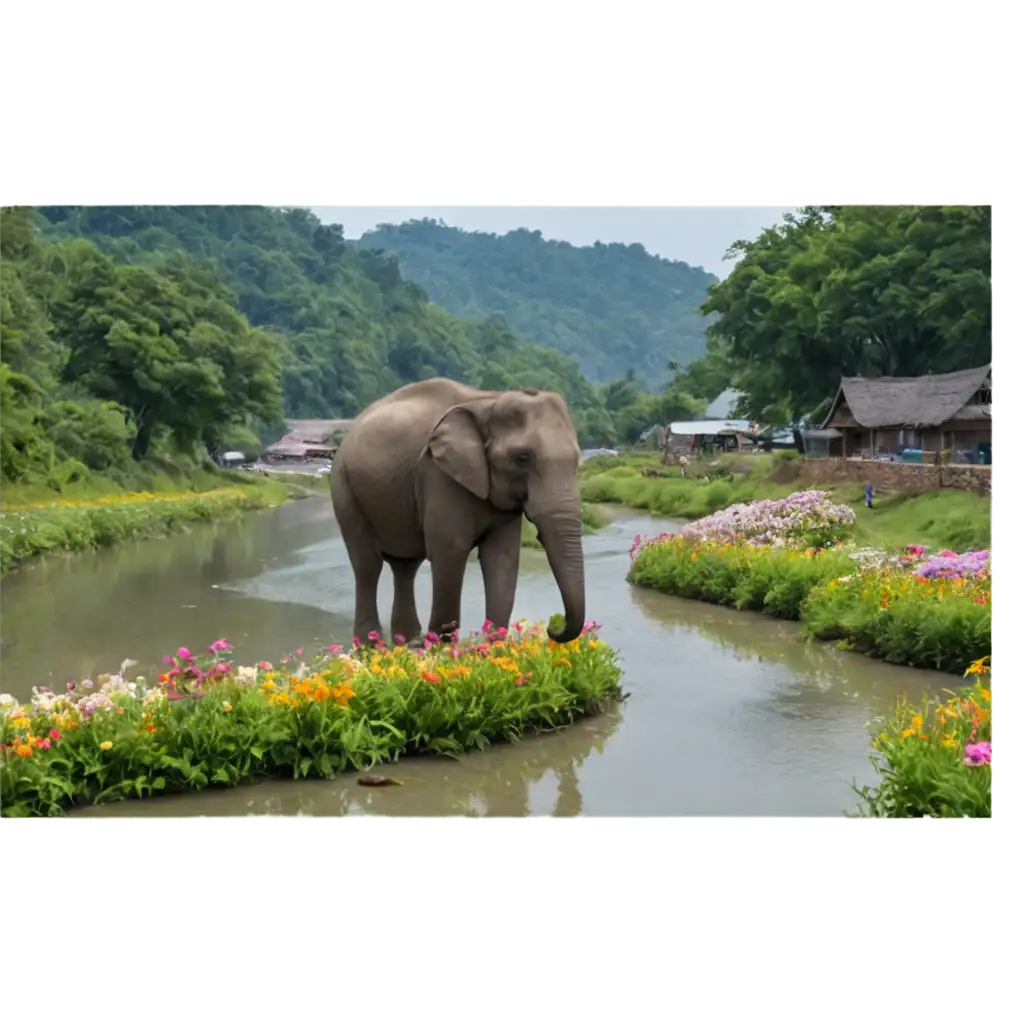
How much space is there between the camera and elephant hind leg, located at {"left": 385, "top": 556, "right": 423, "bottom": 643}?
653 cm

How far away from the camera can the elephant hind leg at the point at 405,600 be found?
6.53 metres

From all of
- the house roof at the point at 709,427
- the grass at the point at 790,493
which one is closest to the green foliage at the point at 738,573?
the grass at the point at 790,493

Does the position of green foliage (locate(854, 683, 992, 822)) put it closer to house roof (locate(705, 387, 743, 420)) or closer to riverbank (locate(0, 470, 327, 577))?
house roof (locate(705, 387, 743, 420))

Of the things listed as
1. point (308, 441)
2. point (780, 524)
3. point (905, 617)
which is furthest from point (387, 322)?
point (905, 617)

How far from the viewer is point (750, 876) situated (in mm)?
3498

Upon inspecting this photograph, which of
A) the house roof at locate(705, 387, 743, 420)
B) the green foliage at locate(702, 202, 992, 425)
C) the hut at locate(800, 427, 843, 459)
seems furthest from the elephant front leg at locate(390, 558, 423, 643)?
the hut at locate(800, 427, 843, 459)

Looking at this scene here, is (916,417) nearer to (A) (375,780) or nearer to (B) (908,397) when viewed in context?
(B) (908,397)

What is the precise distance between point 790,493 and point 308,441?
2842 mm

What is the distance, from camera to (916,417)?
21.8 feet

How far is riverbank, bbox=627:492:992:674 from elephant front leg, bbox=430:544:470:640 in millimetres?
1523

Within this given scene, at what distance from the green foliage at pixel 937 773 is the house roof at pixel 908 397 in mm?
2223

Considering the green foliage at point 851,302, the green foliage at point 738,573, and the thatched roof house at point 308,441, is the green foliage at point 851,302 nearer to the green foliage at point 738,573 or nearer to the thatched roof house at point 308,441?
the green foliage at point 738,573
